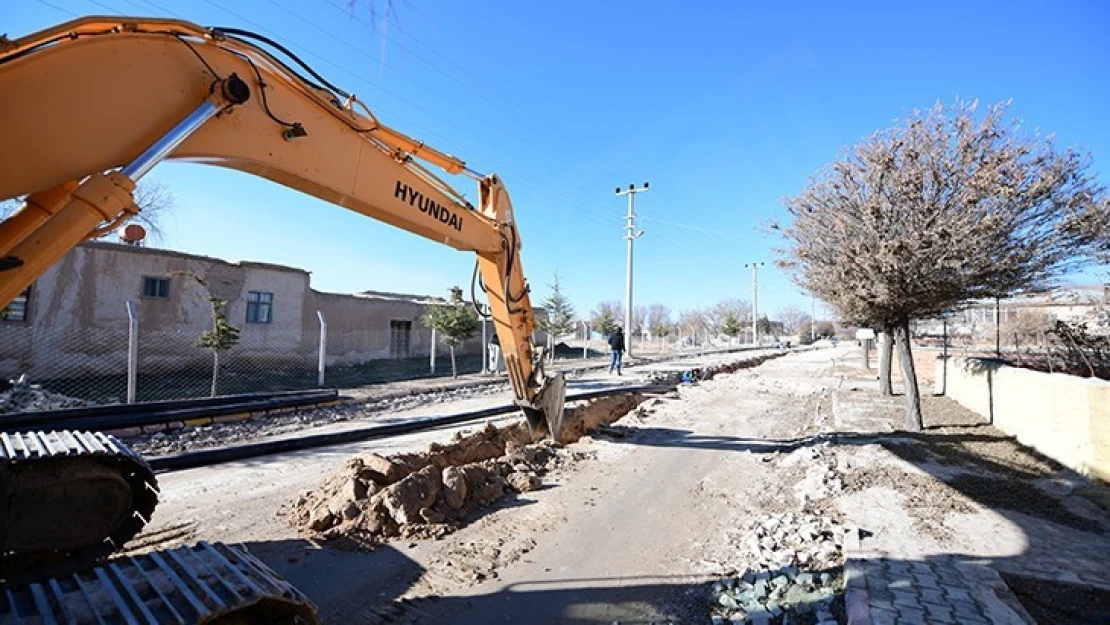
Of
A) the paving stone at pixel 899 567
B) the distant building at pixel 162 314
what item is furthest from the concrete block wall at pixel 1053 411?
the distant building at pixel 162 314

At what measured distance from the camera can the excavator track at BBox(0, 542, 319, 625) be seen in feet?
6.67

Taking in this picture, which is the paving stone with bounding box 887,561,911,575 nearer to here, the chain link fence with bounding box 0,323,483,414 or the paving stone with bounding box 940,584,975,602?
the paving stone with bounding box 940,584,975,602

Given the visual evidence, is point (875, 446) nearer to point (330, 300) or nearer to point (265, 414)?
point (265, 414)

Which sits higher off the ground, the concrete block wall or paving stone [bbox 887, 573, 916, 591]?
the concrete block wall

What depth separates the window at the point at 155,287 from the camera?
16.0 m

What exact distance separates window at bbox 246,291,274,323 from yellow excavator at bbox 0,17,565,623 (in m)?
16.5

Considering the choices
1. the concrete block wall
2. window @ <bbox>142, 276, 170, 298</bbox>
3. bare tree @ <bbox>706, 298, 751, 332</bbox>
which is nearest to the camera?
the concrete block wall

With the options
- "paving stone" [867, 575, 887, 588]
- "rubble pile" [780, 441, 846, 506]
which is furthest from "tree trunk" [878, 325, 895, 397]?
"paving stone" [867, 575, 887, 588]

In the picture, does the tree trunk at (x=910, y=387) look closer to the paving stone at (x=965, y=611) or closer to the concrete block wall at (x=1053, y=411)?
the concrete block wall at (x=1053, y=411)

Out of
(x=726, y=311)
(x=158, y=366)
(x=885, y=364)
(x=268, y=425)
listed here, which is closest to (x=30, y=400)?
(x=268, y=425)

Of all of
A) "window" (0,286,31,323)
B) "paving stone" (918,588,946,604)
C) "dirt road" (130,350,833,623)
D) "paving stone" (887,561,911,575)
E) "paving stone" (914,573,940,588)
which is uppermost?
"window" (0,286,31,323)

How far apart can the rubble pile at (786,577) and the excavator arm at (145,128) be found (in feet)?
14.1

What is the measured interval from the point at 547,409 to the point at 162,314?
15.2m

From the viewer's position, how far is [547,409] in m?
7.49
